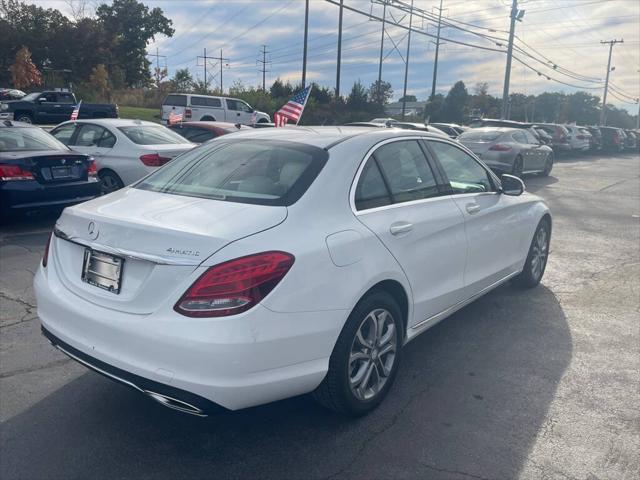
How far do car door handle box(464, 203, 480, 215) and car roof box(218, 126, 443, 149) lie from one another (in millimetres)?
622

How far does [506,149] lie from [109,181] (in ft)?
34.8

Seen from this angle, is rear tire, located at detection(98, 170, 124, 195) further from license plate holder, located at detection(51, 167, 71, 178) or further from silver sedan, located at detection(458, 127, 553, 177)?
silver sedan, located at detection(458, 127, 553, 177)

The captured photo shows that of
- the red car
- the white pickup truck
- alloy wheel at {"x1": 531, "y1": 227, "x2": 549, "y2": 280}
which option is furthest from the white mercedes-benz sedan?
the white pickup truck

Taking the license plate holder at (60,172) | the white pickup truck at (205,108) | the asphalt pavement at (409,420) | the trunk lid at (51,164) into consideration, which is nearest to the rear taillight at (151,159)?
the trunk lid at (51,164)

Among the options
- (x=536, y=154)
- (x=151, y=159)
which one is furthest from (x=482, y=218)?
(x=536, y=154)

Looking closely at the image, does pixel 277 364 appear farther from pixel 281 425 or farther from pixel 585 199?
pixel 585 199

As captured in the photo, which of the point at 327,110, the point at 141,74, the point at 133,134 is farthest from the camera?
the point at 141,74

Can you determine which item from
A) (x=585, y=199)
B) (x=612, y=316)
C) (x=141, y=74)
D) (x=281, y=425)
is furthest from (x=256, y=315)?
(x=141, y=74)

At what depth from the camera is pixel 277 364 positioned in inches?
113

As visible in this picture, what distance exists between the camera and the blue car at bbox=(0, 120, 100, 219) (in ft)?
25.2

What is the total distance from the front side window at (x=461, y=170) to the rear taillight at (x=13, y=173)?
18.9ft

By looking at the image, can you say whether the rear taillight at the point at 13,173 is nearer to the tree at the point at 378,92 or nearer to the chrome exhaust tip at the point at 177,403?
the chrome exhaust tip at the point at 177,403

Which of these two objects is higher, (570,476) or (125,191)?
(125,191)

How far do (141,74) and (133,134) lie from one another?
60.4 meters
